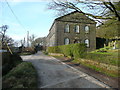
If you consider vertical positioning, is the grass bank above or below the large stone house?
below

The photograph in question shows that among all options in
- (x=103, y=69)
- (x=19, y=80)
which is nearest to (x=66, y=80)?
(x=19, y=80)

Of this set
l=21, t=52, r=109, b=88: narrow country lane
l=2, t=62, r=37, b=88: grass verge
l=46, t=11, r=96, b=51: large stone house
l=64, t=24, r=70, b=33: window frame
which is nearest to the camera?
l=2, t=62, r=37, b=88: grass verge

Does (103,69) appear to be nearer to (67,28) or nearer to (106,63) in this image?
(106,63)

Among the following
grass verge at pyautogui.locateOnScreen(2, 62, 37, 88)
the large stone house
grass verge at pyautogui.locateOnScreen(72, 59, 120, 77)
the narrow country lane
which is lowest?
the narrow country lane

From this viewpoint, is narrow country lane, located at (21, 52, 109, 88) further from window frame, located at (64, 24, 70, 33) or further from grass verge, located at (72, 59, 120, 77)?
window frame, located at (64, 24, 70, 33)

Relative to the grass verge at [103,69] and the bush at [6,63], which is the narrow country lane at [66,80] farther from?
the bush at [6,63]

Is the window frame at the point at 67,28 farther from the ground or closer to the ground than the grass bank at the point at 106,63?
farther from the ground

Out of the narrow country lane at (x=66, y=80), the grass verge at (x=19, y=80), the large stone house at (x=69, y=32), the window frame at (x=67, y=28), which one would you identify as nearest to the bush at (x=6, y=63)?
the grass verge at (x=19, y=80)

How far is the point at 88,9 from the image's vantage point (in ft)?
22.2

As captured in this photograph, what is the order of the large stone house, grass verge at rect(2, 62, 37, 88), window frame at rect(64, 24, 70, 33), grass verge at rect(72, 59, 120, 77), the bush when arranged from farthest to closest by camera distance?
window frame at rect(64, 24, 70, 33) < the large stone house < the bush < grass verge at rect(72, 59, 120, 77) < grass verge at rect(2, 62, 37, 88)

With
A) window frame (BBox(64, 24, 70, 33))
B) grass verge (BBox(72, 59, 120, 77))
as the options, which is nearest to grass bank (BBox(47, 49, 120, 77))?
grass verge (BBox(72, 59, 120, 77))

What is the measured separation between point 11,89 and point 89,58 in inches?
285

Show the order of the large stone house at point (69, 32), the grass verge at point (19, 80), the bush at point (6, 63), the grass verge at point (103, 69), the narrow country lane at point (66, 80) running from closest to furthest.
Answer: the grass verge at point (19, 80), the narrow country lane at point (66, 80), the grass verge at point (103, 69), the bush at point (6, 63), the large stone house at point (69, 32)

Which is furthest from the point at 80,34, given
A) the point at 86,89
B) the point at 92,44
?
the point at 86,89
